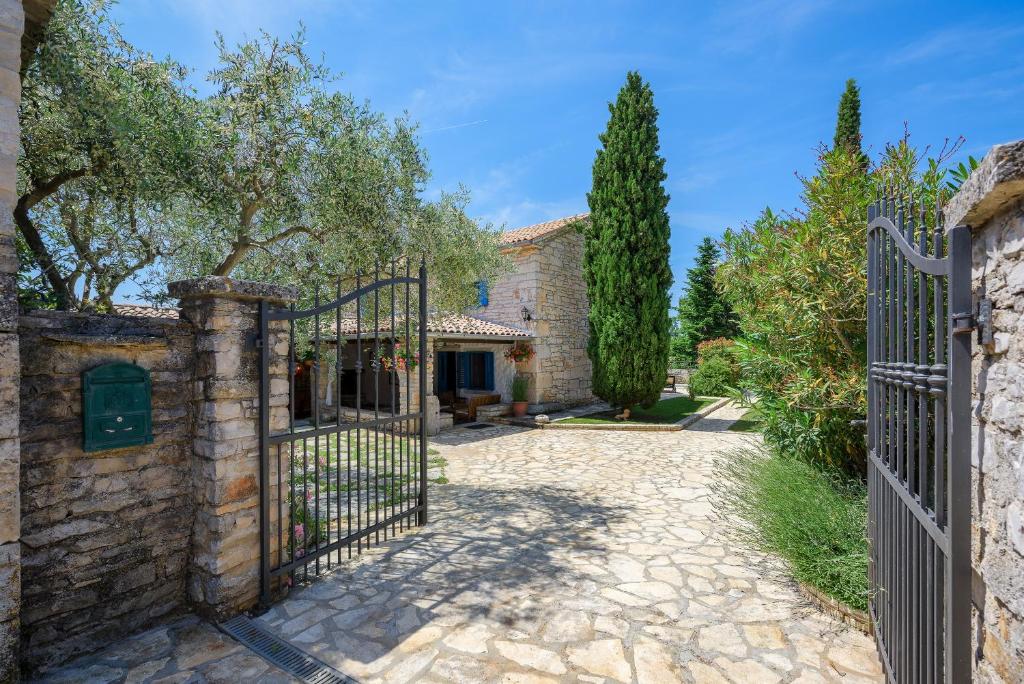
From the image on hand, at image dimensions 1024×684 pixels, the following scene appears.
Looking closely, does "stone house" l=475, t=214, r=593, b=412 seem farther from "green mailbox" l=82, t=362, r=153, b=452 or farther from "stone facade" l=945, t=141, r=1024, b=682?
"stone facade" l=945, t=141, r=1024, b=682

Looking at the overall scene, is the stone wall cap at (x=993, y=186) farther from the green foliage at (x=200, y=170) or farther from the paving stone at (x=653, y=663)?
the green foliage at (x=200, y=170)

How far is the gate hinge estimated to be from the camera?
1.54 m

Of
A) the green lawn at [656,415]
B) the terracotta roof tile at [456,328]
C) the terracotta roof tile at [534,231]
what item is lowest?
the green lawn at [656,415]

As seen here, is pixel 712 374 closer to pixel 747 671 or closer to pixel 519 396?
pixel 519 396

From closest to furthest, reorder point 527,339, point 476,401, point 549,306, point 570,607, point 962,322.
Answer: point 962,322 < point 570,607 < point 476,401 < point 527,339 < point 549,306

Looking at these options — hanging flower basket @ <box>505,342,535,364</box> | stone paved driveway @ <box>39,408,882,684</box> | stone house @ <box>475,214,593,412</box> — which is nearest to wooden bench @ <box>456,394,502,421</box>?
stone house @ <box>475,214,593,412</box>

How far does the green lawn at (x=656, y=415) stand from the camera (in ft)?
41.5

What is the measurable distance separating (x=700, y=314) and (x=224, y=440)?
85.2 ft

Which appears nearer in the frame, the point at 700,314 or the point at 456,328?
the point at 456,328

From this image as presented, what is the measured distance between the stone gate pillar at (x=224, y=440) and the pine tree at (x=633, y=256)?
35.2 feet

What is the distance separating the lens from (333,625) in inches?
129

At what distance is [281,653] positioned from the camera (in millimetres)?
2947

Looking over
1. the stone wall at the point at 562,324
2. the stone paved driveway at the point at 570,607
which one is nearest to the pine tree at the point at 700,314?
the stone wall at the point at 562,324

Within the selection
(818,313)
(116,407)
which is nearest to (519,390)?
(818,313)
